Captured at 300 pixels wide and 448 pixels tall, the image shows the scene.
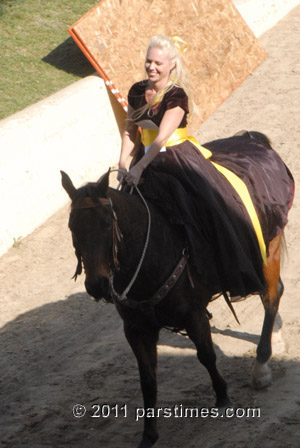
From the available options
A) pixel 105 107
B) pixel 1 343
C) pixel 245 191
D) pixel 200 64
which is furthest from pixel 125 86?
pixel 245 191

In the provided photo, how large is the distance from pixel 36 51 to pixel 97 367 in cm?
789

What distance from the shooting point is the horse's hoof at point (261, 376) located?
5770 millimetres

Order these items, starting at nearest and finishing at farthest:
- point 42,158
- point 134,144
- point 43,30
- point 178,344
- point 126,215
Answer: point 126,215 → point 134,144 → point 178,344 → point 42,158 → point 43,30

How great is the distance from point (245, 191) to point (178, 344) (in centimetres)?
188

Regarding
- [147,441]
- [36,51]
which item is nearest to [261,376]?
[147,441]

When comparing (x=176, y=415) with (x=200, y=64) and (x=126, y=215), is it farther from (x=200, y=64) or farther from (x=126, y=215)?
(x=200, y=64)

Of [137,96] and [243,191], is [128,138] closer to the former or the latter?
[137,96]

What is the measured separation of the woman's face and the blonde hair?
3 cm

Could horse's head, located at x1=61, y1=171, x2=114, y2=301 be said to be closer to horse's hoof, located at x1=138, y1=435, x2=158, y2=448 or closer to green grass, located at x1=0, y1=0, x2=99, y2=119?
horse's hoof, located at x1=138, y1=435, x2=158, y2=448

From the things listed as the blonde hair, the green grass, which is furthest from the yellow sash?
the green grass

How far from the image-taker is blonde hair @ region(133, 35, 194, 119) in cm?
494

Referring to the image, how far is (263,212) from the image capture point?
18.9ft

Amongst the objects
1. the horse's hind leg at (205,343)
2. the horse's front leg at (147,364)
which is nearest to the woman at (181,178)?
the horse's hind leg at (205,343)

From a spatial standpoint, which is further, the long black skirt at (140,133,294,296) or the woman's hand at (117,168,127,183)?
the long black skirt at (140,133,294,296)
